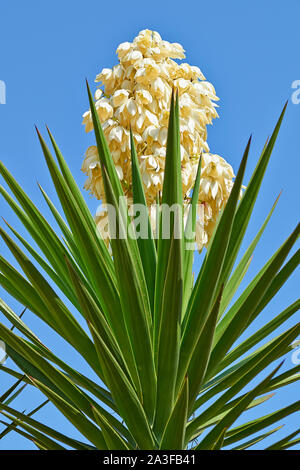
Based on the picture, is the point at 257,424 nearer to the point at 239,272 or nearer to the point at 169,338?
the point at 169,338

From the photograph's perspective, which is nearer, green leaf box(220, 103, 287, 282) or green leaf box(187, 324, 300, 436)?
green leaf box(187, 324, 300, 436)

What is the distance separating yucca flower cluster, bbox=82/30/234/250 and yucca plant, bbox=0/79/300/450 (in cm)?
49

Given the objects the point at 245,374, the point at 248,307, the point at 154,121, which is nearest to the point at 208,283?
the point at 248,307

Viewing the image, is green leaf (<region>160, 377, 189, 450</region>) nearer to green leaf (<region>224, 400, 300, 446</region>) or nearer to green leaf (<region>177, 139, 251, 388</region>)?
green leaf (<region>177, 139, 251, 388</region>)

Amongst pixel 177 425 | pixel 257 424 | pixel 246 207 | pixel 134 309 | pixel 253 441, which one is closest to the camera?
pixel 177 425

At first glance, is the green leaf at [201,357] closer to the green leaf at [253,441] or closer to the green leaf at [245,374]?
the green leaf at [245,374]

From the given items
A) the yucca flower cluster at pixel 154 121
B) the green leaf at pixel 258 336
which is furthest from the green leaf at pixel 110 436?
the yucca flower cluster at pixel 154 121

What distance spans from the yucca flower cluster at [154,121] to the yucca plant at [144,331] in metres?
0.49

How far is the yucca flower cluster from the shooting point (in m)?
2.28

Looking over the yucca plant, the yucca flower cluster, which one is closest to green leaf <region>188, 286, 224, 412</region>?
the yucca plant

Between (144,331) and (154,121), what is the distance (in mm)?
1125

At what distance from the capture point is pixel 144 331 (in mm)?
1433
